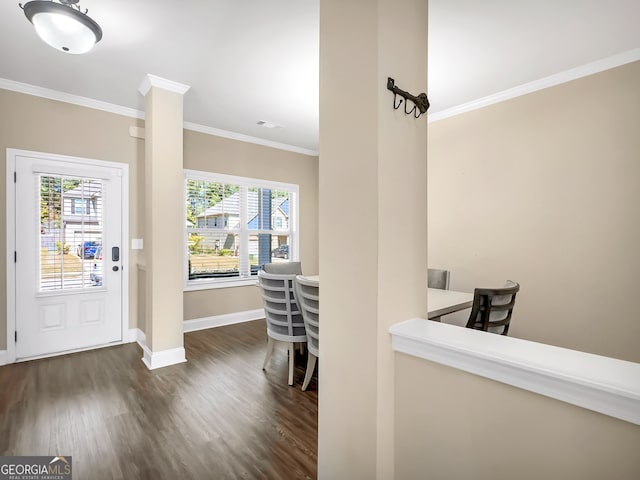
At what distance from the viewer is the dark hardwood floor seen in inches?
71.0

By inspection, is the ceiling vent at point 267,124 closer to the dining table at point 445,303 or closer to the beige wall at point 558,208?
the beige wall at point 558,208

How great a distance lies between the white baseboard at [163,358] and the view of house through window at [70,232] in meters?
1.21

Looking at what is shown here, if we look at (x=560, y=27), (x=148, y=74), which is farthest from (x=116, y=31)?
(x=560, y=27)

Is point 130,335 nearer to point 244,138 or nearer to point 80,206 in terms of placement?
point 80,206

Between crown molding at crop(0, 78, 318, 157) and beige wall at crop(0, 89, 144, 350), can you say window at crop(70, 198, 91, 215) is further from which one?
crown molding at crop(0, 78, 318, 157)

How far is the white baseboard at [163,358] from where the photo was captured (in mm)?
3109

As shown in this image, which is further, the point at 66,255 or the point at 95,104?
the point at 95,104

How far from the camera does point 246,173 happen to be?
16.5 feet

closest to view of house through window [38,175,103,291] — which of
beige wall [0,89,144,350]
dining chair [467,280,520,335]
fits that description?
beige wall [0,89,144,350]

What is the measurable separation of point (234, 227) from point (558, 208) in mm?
4069

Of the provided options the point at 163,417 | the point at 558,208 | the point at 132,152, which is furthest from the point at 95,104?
the point at 558,208

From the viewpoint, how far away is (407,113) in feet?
4.41

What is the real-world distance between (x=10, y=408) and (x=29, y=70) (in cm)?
292

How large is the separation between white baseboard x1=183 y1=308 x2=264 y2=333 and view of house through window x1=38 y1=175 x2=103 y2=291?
4.07 ft
